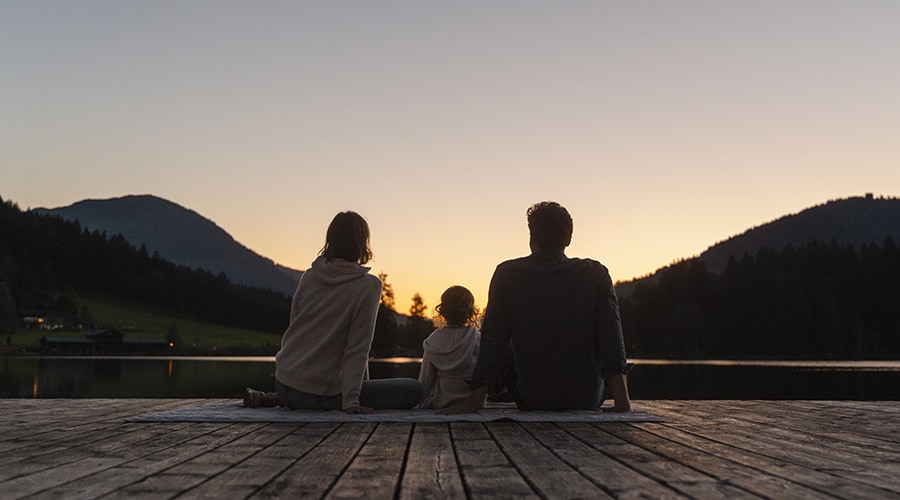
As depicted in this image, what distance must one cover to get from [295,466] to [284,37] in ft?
82.3

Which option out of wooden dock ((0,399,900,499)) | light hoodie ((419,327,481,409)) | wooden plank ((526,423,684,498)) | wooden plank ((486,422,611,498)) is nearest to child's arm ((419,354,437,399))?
light hoodie ((419,327,481,409))

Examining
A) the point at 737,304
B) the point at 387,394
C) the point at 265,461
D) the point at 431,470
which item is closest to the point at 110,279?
the point at 737,304

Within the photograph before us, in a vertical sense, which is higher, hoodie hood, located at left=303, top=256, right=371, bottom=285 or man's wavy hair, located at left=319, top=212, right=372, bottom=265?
man's wavy hair, located at left=319, top=212, right=372, bottom=265

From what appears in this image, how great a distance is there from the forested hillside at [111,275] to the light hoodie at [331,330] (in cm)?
12858

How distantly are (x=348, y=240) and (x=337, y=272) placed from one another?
0.29 metres

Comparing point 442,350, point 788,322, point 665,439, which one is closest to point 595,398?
point 442,350

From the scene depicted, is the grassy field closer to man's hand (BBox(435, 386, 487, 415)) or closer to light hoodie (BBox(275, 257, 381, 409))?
light hoodie (BBox(275, 257, 381, 409))

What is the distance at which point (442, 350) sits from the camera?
23.6ft

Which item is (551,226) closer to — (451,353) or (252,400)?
(451,353)

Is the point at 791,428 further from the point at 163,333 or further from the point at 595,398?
the point at 163,333

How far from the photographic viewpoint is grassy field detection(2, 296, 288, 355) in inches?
4294

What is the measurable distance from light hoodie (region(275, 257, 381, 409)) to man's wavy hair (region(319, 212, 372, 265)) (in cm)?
8

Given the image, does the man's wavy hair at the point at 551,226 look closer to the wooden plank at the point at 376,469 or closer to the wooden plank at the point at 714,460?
the wooden plank at the point at 714,460

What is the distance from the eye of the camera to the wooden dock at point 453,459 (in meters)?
3.07
